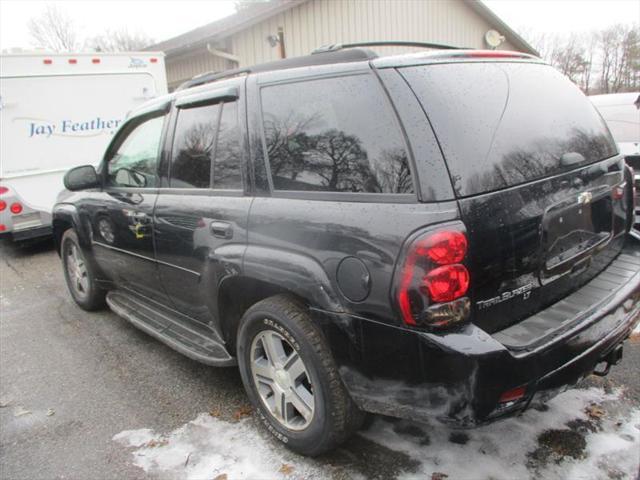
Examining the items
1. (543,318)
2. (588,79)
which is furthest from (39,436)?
(588,79)

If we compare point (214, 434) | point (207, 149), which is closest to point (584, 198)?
point (207, 149)

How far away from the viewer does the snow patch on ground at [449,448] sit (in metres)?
2.37

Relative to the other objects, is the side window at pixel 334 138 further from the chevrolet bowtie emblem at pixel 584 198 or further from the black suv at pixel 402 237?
the chevrolet bowtie emblem at pixel 584 198

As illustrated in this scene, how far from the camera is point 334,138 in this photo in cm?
225

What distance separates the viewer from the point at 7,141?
713cm

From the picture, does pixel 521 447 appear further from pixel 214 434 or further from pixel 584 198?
pixel 214 434

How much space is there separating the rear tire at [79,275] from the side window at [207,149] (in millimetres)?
1853

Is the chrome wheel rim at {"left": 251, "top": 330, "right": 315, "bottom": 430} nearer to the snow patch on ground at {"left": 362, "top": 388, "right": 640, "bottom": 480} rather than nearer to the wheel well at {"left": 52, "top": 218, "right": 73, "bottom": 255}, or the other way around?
the snow patch on ground at {"left": 362, "top": 388, "right": 640, "bottom": 480}

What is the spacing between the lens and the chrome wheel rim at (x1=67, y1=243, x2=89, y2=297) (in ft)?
15.5

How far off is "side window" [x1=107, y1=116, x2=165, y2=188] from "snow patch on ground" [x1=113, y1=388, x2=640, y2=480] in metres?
1.70

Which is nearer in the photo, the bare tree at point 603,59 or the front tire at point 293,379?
the front tire at point 293,379

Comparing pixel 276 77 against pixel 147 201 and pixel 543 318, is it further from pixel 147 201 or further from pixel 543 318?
pixel 543 318

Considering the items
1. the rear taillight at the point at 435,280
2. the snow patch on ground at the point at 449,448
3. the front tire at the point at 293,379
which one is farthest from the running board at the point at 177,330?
the rear taillight at the point at 435,280

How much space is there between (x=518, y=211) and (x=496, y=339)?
53 centimetres
